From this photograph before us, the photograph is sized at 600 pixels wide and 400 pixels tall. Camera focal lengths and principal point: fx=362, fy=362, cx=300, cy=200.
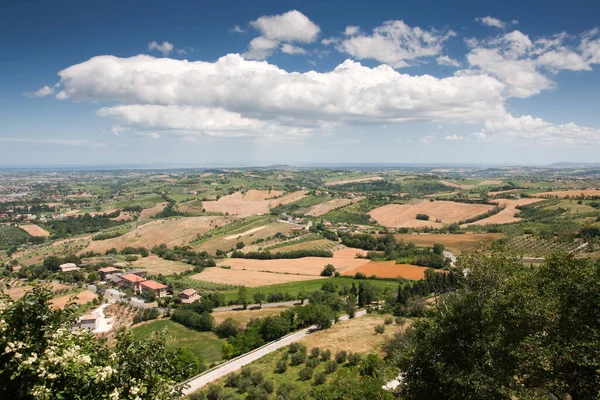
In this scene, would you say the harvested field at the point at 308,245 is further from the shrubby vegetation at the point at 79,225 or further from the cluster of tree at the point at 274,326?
the shrubby vegetation at the point at 79,225

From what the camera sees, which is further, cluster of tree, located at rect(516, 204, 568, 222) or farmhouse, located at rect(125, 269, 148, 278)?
cluster of tree, located at rect(516, 204, 568, 222)

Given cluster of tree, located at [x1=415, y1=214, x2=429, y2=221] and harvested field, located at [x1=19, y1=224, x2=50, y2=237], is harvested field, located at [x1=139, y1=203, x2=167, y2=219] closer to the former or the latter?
harvested field, located at [x1=19, y1=224, x2=50, y2=237]

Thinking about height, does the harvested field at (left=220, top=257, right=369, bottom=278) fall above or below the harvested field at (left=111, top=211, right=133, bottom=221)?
below

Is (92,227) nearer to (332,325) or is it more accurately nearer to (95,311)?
(95,311)

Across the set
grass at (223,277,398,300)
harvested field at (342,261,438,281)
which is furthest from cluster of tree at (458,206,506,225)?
grass at (223,277,398,300)

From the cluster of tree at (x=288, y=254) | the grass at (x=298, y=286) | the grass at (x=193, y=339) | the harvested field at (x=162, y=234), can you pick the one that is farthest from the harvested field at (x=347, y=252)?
the harvested field at (x=162, y=234)

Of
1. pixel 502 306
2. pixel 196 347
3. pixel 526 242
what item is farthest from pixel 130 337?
pixel 526 242

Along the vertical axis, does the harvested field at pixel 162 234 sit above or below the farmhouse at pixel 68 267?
above
